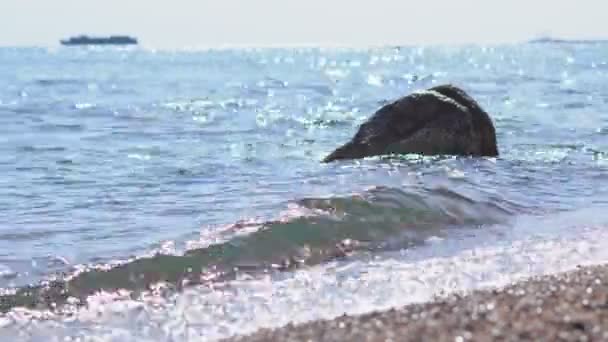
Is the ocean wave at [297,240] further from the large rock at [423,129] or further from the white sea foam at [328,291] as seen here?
the large rock at [423,129]

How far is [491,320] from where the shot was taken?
5.45m

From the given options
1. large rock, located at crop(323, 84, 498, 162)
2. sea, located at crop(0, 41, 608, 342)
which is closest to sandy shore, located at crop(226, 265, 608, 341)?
sea, located at crop(0, 41, 608, 342)

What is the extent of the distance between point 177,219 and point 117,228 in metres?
0.83

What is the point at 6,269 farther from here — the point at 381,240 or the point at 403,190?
the point at 403,190

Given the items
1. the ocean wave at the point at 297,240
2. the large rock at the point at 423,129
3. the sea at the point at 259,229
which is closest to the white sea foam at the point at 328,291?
the sea at the point at 259,229

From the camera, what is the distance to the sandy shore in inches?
203

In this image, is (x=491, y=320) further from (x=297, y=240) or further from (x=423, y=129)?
(x=423, y=129)

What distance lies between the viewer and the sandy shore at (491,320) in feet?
16.9

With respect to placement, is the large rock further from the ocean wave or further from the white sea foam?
the white sea foam

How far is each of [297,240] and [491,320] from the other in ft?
16.4

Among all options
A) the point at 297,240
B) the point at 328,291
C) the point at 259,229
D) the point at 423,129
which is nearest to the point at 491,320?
the point at 328,291

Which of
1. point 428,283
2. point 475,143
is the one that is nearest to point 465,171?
point 475,143

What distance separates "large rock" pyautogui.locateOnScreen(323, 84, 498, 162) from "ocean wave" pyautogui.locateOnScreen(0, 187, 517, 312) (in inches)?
150

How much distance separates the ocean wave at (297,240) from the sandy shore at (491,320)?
8.67ft
